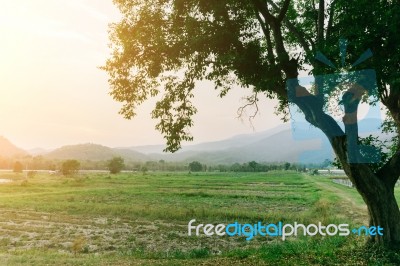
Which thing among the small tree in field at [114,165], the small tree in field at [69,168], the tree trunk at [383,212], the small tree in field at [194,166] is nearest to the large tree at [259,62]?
the tree trunk at [383,212]

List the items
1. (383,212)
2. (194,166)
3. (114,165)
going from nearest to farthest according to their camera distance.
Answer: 1. (383,212)
2. (114,165)
3. (194,166)

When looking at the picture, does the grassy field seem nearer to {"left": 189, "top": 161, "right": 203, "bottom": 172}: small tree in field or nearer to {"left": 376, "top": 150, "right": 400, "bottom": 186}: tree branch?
{"left": 376, "top": 150, "right": 400, "bottom": 186}: tree branch

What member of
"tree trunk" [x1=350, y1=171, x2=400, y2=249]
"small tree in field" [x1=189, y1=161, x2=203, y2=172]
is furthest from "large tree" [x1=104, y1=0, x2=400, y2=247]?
"small tree in field" [x1=189, y1=161, x2=203, y2=172]

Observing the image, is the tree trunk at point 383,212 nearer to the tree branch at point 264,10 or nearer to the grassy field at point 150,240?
the grassy field at point 150,240

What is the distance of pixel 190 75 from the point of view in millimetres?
13367

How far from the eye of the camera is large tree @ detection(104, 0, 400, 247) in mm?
11496

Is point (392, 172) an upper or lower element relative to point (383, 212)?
upper

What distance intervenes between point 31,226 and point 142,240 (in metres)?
10.6

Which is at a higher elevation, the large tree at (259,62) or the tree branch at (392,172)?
the large tree at (259,62)

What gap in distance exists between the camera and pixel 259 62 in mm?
12906

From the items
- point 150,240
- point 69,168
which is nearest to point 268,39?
point 150,240

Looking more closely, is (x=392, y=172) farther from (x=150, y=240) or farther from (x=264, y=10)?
(x=150, y=240)

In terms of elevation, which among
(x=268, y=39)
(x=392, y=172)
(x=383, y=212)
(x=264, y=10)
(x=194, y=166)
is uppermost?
(x=264, y=10)

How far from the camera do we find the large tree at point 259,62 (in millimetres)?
11496
